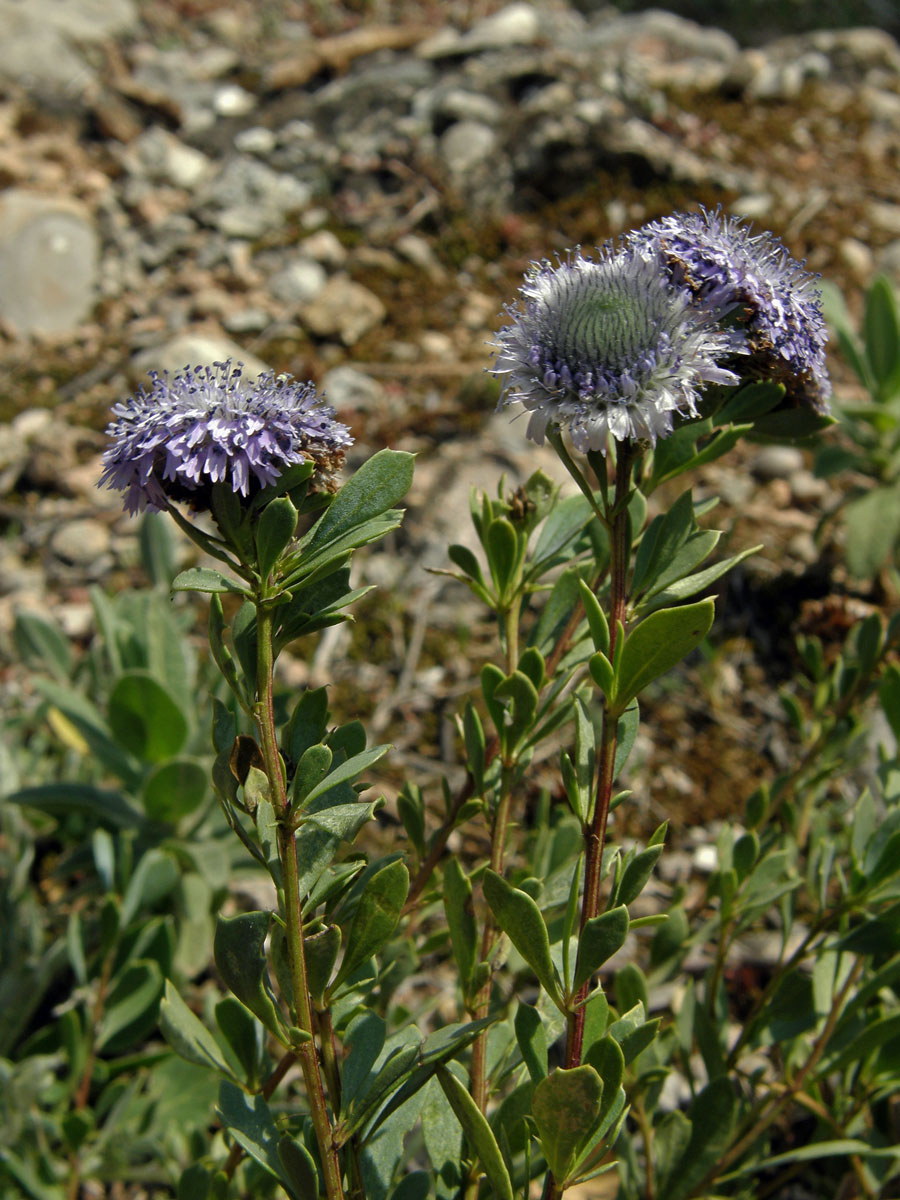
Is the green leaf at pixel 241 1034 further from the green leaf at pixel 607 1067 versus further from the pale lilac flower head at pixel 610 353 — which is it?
the pale lilac flower head at pixel 610 353

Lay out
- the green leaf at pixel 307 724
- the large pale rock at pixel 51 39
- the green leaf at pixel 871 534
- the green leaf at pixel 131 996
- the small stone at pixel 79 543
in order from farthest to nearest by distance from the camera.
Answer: the large pale rock at pixel 51 39 < the small stone at pixel 79 543 < the green leaf at pixel 871 534 < the green leaf at pixel 131 996 < the green leaf at pixel 307 724

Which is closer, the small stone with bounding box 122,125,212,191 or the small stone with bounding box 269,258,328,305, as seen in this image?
the small stone with bounding box 269,258,328,305

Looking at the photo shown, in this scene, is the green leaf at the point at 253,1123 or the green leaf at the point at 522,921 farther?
the green leaf at the point at 253,1123

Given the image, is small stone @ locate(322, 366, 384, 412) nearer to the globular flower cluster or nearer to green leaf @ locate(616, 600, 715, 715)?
the globular flower cluster

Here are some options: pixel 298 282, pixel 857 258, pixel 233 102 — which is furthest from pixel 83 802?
pixel 233 102

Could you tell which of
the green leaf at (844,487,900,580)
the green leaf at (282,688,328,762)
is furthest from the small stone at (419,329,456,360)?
the green leaf at (282,688,328,762)

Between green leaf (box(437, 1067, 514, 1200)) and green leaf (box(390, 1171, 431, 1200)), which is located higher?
green leaf (box(437, 1067, 514, 1200))

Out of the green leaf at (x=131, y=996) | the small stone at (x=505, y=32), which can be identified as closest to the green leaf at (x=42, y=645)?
the green leaf at (x=131, y=996)
